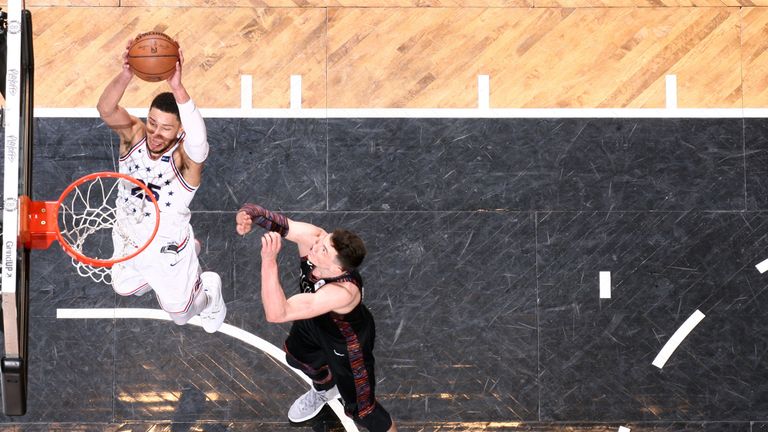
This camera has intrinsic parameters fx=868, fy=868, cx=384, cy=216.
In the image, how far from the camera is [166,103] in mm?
7148

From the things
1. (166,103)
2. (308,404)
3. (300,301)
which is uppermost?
(166,103)

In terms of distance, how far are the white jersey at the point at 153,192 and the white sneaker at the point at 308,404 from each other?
1.72m

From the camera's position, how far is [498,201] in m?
7.57

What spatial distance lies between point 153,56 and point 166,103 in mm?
743

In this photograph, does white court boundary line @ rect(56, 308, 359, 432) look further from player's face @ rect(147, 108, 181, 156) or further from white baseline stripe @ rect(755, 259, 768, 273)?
white baseline stripe @ rect(755, 259, 768, 273)

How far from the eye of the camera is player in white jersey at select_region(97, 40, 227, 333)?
22.9ft

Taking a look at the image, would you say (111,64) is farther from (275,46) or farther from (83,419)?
(83,419)

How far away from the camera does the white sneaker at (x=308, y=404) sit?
7.27m

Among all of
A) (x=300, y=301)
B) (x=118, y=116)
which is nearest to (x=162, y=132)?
(x=118, y=116)

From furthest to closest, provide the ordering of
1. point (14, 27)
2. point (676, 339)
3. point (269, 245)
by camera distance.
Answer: point (676, 339) → point (269, 245) → point (14, 27)

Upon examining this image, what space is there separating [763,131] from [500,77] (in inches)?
92.7

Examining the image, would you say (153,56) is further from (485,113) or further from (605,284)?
(605,284)

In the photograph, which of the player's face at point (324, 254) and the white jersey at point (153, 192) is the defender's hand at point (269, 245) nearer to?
the player's face at point (324, 254)

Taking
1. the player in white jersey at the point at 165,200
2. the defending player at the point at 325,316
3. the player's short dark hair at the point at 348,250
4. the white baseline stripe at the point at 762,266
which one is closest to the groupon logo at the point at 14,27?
the player in white jersey at the point at 165,200
